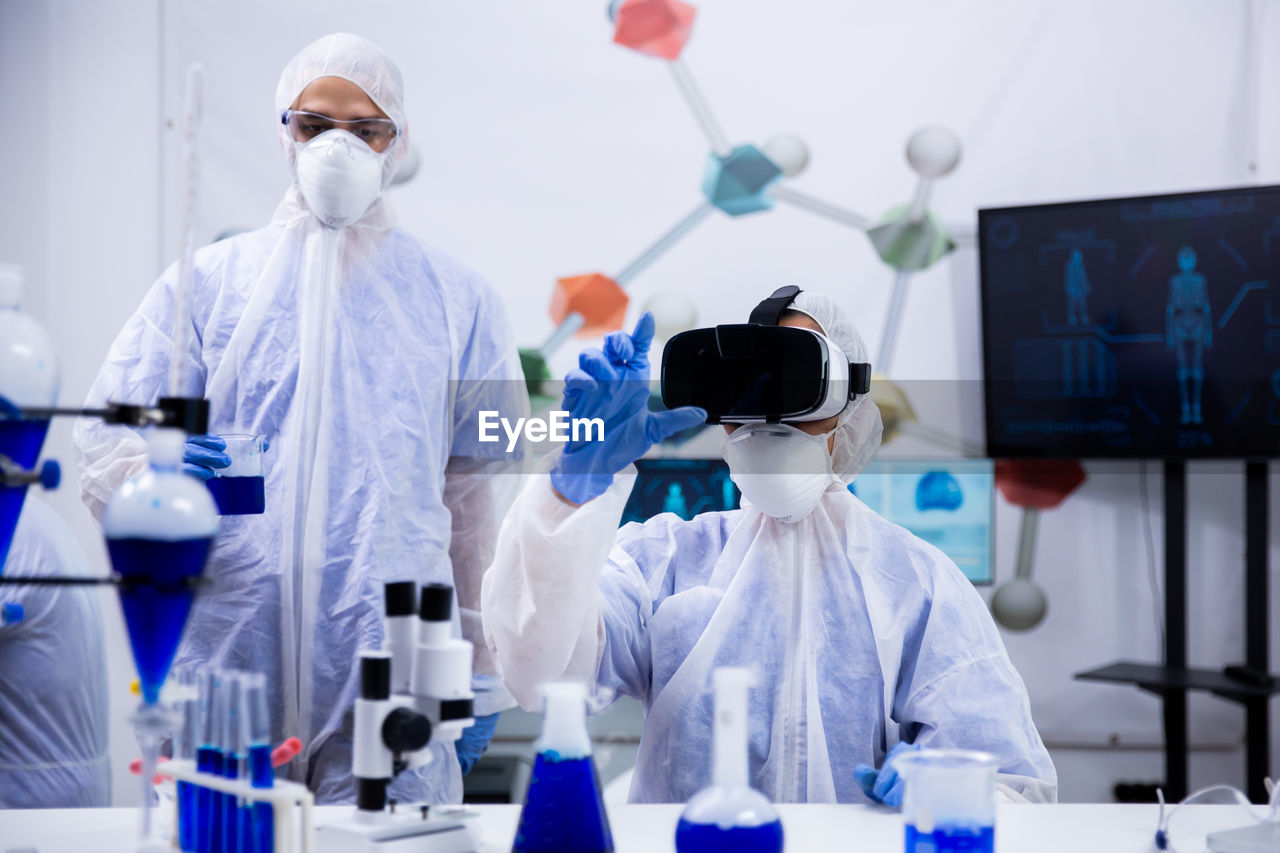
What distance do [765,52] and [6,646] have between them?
2121 millimetres

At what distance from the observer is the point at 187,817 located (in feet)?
2.93

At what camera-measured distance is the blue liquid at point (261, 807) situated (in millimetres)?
830

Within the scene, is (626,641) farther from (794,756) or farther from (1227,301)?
(1227,301)

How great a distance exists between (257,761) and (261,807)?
36 millimetres

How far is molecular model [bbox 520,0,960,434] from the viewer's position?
8.65ft

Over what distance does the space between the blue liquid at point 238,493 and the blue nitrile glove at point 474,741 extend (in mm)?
535

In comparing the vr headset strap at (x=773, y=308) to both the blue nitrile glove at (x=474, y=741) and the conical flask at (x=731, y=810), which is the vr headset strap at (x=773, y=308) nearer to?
the conical flask at (x=731, y=810)

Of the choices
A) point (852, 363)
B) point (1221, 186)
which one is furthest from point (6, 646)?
point (1221, 186)

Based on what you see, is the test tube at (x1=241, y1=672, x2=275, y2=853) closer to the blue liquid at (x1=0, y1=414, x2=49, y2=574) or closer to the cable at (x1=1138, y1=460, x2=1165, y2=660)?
the blue liquid at (x1=0, y1=414, x2=49, y2=574)

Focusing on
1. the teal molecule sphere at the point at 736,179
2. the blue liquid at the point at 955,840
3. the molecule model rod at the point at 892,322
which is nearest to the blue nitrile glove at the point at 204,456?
the blue liquid at the point at 955,840

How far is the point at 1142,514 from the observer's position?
262 centimetres

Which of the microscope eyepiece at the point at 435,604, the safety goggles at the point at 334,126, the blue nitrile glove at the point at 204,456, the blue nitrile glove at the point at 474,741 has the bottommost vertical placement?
the blue nitrile glove at the point at 474,741

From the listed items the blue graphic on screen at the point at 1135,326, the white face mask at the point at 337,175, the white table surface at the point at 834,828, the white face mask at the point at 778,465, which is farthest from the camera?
the blue graphic on screen at the point at 1135,326

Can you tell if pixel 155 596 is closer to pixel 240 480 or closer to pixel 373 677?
pixel 373 677
